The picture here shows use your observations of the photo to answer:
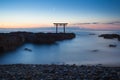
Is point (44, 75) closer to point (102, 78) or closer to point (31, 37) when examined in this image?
point (102, 78)

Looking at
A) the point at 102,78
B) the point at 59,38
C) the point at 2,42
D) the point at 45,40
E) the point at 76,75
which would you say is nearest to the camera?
the point at 102,78

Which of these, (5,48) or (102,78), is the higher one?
(102,78)

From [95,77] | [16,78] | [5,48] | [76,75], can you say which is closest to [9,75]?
[16,78]

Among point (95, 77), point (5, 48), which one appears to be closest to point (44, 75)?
point (95, 77)

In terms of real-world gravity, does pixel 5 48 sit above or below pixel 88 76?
below

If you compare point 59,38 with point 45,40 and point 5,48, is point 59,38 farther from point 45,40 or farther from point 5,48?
point 5,48

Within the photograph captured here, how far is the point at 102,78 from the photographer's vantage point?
32.1ft

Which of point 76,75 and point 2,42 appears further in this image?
point 2,42

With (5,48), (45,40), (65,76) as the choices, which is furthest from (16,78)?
(45,40)

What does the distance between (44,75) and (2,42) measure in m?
28.3

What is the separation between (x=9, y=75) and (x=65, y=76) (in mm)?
2980

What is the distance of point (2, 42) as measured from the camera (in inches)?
1465

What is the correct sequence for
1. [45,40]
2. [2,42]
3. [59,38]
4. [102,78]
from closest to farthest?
[102,78] < [2,42] < [45,40] < [59,38]

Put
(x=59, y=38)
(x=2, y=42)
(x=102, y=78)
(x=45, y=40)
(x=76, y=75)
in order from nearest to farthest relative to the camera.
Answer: (x=102, y=78), (x=76, y=75), (x=2, y=42), (x=45, y=40), (x=59, y=38)
